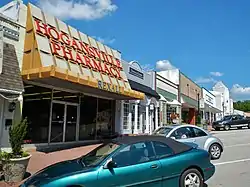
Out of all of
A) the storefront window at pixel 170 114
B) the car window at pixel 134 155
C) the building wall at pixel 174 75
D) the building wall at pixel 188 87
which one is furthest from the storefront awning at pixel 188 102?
the car window at pixel 134 155

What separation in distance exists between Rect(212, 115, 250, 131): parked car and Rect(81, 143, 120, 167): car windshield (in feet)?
95.8

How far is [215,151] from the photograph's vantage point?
11.8 metres

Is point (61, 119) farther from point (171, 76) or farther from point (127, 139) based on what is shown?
point (171, 76)

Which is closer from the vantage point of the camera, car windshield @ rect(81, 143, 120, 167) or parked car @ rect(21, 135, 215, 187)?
parked car @ rect(21, 135, 215, 187)

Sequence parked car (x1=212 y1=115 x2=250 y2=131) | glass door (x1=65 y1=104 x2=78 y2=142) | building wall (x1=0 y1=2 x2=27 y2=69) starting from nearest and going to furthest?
1. building wall (x1=0 y1=2 x2=27 y2=69)
2. glass door (x1=65 y1=104 x2=78 y2=142)
3. parked car (x1=212 y1=115 x2=250 y2=131)

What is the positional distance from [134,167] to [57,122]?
948 centimetres

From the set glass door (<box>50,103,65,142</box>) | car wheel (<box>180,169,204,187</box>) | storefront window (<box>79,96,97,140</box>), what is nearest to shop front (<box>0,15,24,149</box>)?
glass door (<box>50,103,65,142</box>)

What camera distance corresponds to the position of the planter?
7766mm

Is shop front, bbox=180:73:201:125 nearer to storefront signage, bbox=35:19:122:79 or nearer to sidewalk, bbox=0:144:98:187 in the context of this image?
storefront signage, bbox=35:19:122:79

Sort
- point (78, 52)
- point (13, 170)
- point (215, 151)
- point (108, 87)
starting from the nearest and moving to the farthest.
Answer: point (13, 170) → point (215, 151) → point (78, 52) → point (108, 87)

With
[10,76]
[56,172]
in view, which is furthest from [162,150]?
[10,76]

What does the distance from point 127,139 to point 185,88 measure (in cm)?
3117

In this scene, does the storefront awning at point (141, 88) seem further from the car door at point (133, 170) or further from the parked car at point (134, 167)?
the car door at point (133, 170)

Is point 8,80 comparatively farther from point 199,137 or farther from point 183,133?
point 199,137
